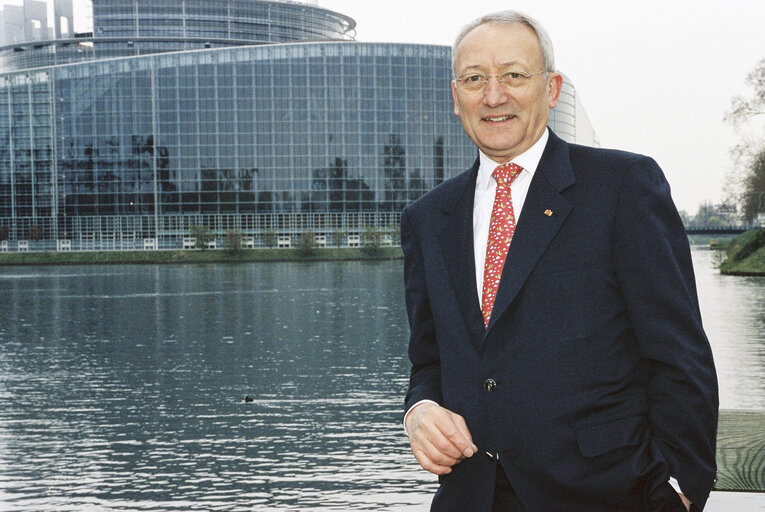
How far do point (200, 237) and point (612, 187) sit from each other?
104253 mm

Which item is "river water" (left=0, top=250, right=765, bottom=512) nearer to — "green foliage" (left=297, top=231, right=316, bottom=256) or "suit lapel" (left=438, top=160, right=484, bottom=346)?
"suit lapel" (left=438, top=160, right=484, bottom=346)

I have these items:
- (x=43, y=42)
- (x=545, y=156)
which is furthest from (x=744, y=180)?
(x=43, y=42)

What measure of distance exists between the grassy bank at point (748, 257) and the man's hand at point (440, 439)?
53.5m

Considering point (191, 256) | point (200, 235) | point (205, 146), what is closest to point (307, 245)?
point (191, 256)

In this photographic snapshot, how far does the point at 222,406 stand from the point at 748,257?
154 ft

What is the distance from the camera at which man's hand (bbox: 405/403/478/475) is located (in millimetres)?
2545

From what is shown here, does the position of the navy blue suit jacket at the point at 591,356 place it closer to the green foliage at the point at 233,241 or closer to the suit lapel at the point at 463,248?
the suit lapel at the point at 463,248

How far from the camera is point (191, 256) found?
9938cm

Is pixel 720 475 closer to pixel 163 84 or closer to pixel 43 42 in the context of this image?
pixel 163 84

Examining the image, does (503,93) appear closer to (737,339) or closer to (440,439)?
(440,439)

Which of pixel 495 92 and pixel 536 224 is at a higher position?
pixel 495 92

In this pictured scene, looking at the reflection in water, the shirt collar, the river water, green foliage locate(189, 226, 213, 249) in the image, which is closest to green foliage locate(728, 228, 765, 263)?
the reflection in water

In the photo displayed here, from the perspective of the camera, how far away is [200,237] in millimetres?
104688

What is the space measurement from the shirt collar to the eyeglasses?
19cm
